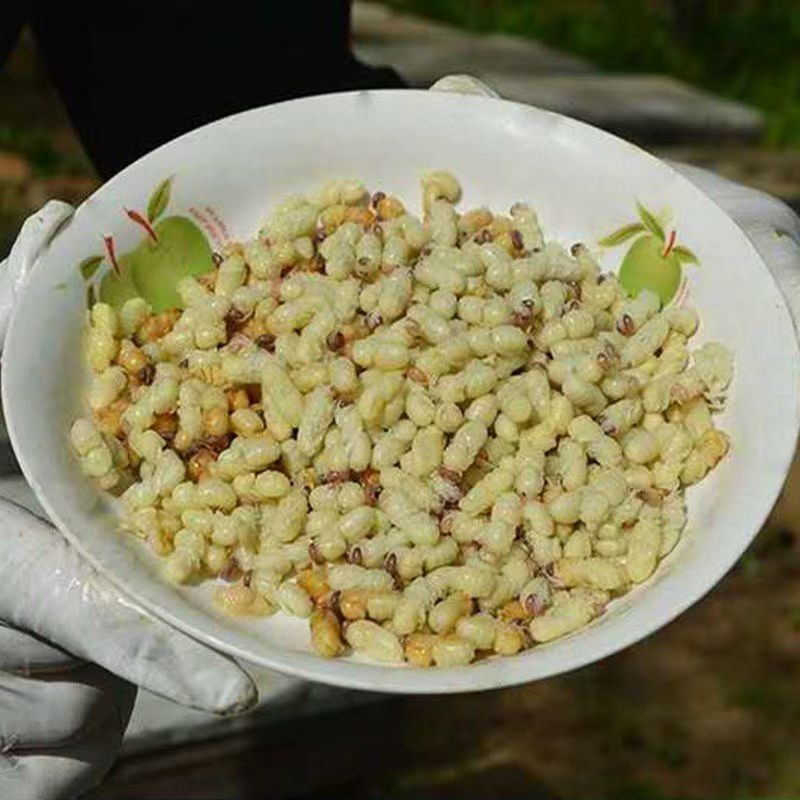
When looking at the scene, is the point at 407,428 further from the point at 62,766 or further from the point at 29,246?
the point at 62,766

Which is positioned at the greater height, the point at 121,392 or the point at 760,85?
the point at 121,392

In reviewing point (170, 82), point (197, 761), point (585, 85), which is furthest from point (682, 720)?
point (585, 85)

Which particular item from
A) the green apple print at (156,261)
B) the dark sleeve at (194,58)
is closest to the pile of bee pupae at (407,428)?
the green apple print at (156,261)

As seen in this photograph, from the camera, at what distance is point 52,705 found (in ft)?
3.03

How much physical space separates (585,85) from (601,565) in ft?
11.5

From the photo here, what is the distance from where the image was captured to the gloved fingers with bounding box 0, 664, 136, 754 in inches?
36.1

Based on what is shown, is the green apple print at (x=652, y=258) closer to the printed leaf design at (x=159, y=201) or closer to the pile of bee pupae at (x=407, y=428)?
the pile of bee pupae at (x=407, y=428)

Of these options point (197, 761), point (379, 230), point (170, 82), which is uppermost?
point (379, 230)

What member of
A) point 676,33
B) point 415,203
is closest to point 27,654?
point 415,203

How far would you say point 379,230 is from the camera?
921 millimetres

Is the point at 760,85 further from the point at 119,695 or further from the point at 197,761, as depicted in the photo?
the point at 119,695

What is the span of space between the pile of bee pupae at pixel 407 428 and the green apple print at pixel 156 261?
0.6 inches

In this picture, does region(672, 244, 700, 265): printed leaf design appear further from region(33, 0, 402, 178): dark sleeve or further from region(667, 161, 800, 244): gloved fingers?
region(33, 0, 402, 178): dark sleeve

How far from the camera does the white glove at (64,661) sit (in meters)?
0.77
